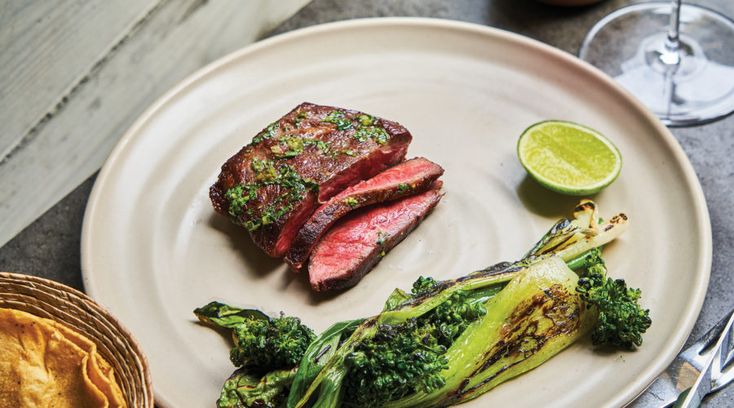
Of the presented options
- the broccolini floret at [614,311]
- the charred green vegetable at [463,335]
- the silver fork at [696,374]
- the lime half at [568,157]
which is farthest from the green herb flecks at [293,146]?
the silver fork at [696,374]

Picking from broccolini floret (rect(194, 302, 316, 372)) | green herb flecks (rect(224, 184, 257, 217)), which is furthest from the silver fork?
green herb flecks (rect(224, 184, 257, 217))

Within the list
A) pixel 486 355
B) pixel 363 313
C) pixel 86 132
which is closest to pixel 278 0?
pixel 86 132

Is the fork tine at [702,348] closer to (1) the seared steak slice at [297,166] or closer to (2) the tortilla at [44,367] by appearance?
(1) the seared steak slice at [297,166]

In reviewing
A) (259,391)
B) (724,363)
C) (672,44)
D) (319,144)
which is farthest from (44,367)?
(672,44)

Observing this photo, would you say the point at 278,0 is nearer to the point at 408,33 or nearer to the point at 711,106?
the point at 408,33

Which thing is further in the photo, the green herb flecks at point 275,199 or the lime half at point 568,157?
the lime half at point 568,157

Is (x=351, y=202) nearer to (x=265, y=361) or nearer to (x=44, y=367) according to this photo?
(x=265, y=361)

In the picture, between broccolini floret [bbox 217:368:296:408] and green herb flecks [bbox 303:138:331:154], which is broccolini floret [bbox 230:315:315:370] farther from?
green herb flecks [bbox 303:138:331:154]
